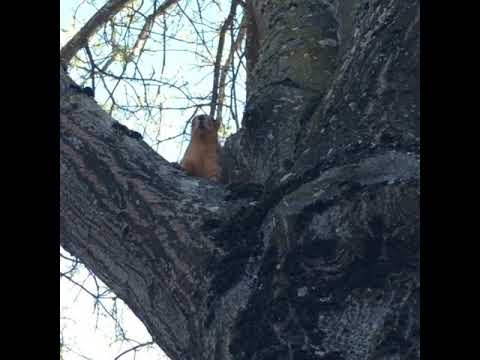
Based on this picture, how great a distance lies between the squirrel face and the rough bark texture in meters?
1.96

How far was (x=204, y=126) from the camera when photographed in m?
4.66

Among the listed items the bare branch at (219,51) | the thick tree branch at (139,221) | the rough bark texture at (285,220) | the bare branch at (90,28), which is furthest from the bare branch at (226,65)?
the thick tree branch at (139,221)

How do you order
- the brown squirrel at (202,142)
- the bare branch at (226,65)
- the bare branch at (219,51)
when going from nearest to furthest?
the bare branch at (219,51) < the bare branch at (226,65) < the brown squirrel at (202,142)

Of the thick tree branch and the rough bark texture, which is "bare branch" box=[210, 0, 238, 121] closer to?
the rough bark texture

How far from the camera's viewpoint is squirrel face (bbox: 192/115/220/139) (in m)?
4.62

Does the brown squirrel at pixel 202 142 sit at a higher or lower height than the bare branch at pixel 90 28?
lower

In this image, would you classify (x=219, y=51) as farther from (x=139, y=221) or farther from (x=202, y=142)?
(x=139, y=221)

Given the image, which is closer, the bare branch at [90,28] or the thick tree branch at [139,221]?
the thick tree branch at [139,221]

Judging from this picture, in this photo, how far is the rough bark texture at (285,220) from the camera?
5.73 ft

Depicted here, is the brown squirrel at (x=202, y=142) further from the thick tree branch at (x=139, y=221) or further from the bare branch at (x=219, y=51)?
the thick tree branch at (x=139, y=221)

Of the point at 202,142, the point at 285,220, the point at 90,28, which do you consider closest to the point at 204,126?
the point at 202,142

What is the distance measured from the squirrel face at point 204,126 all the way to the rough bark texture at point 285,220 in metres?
1.96
